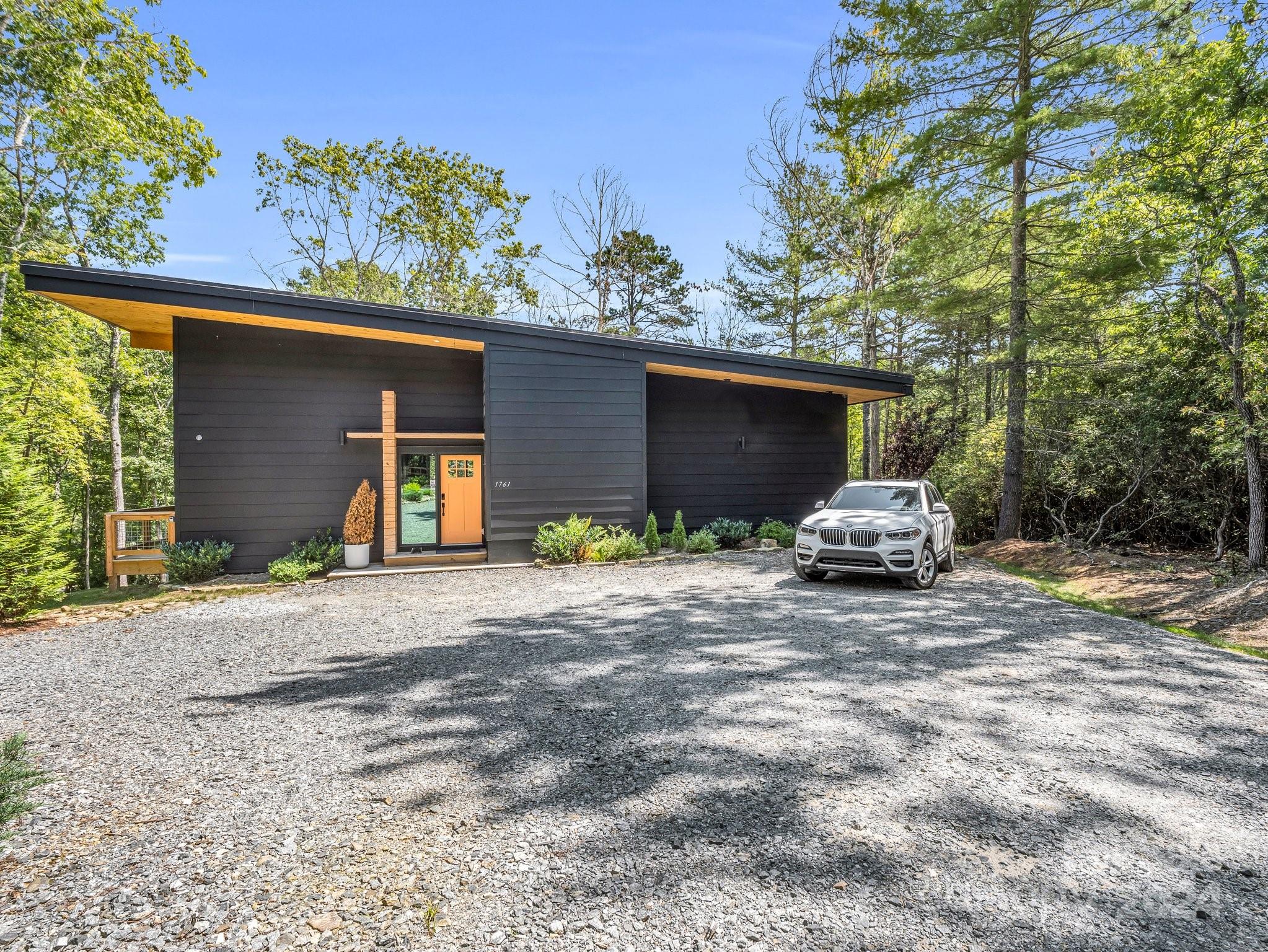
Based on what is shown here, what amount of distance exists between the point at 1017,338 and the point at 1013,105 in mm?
4062

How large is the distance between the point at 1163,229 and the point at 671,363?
7.32 m

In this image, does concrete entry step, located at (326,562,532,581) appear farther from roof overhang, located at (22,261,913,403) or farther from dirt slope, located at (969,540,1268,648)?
dirt slope, located at (969,540,1268,648)

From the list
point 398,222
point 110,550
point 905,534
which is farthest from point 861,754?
point 398,222

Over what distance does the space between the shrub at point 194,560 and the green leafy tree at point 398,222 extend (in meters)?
14.1

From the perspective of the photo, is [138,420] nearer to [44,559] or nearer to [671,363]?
[44,559]

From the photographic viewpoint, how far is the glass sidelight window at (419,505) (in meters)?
11.8

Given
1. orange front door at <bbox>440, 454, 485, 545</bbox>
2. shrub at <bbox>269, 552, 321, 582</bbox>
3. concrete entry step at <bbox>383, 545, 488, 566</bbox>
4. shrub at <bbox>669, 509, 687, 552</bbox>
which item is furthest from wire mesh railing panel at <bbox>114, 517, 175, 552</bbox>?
shrub at <bbox>669, 509, 687, 552</bbox>

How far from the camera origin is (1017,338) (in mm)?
9578

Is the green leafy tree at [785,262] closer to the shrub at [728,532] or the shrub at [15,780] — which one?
the shrub at [728,532]

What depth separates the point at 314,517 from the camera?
372 inches

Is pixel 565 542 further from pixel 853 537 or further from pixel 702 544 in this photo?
pixel 853 537

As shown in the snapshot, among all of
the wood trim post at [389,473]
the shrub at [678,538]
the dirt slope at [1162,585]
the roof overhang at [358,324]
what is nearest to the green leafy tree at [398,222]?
the roof overhang at [358,324]

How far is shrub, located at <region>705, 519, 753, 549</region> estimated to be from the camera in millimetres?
11414

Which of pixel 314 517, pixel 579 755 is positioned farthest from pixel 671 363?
pixel 579 755
